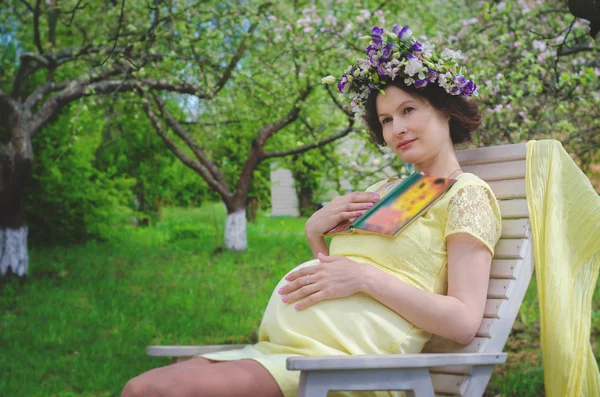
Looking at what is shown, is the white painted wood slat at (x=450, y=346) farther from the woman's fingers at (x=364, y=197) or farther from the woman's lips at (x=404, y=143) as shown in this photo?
the woman's lips at (x=404, y=143)

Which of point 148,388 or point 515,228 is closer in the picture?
point 148,388

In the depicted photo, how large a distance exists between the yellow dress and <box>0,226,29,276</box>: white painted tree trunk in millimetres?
7359

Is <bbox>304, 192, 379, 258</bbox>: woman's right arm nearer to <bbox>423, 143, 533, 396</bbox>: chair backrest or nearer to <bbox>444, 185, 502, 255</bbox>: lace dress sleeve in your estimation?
<bbox>444, 185, 502, 255</bbox>: lace dress sleeve

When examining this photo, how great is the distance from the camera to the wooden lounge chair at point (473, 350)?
6.64 ft

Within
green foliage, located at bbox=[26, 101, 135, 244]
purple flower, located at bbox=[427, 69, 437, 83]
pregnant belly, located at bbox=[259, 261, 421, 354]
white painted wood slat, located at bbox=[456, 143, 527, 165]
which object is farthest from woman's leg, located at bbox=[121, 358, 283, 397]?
green foliage, located at bbox=[26, 101, 135, 244]

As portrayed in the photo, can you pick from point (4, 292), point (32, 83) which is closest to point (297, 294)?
point (4, 292)

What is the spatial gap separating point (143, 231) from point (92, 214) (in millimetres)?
2533

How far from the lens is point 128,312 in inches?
306

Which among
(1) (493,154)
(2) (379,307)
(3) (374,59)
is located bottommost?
(2) (379,307)

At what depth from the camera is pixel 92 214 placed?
39.6ft

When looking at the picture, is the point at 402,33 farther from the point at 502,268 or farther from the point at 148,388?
the point at 148,388

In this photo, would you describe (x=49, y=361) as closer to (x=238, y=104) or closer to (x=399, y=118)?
(x=399, y=118)

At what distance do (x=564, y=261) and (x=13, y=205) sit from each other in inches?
305

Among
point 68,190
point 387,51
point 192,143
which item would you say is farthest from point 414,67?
point 68,190
